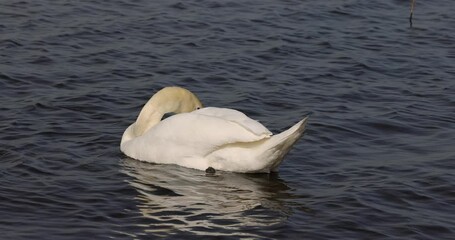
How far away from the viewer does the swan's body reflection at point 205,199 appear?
27.6ft

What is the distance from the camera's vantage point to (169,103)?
35.9ft

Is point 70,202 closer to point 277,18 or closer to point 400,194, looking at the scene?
point 400,194

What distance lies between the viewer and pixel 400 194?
938 centimetres

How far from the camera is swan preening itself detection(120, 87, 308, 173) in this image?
9.55 m

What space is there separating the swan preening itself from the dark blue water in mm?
116

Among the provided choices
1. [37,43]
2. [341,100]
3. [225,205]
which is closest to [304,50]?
[341,100]

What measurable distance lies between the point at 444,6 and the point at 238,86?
17.4 feet

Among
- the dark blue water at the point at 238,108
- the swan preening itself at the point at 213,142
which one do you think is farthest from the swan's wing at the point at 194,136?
the dark blue water at the point at 238,108

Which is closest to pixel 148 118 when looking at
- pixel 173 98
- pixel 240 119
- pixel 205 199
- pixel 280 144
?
pixel 173 98

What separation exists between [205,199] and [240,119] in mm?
935

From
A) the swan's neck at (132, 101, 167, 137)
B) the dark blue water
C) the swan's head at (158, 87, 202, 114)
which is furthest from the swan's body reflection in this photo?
the swan's head at (158, 87, 202, 114)

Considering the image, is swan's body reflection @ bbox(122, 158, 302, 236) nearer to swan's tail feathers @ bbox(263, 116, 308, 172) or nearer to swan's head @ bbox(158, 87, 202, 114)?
swan's tail feathers @ bbox(263, 116, 308, 172)

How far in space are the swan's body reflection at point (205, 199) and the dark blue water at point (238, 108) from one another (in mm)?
18

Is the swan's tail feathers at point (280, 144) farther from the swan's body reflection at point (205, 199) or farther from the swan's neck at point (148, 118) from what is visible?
the swan's neck at point (148, 118)
